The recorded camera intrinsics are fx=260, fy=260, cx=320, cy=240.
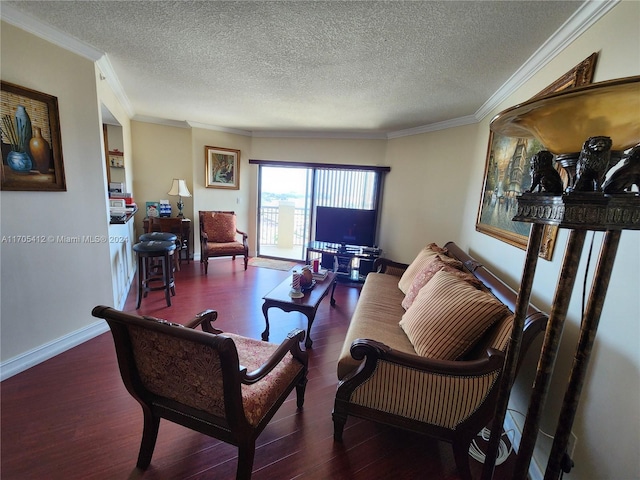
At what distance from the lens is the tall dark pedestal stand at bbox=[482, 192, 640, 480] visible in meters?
0.61

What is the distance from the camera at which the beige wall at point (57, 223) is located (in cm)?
171

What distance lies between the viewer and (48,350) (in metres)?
1.98

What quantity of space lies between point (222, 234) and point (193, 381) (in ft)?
12.2

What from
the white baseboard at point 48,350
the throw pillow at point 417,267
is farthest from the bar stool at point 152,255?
the throw pillow at point 417,267

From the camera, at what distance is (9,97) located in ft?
5.36

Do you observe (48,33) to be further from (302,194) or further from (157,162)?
(302,194)

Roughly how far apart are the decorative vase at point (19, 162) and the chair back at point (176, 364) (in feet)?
5.04

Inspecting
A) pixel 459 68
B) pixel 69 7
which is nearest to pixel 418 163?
pixel 459 68

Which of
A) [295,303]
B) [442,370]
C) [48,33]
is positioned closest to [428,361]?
[442,370]

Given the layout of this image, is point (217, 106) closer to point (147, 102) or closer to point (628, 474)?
point (147, 102)

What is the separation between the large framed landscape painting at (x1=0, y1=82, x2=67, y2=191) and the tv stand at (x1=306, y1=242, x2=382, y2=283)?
311 centimetres

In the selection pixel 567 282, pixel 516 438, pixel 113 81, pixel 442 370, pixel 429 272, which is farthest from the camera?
pixel 113 81

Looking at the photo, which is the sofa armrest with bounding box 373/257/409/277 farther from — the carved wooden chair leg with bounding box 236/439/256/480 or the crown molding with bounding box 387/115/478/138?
the carved wooden chair leg with bounding box 236/439/256/480

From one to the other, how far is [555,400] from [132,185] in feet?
17.4
